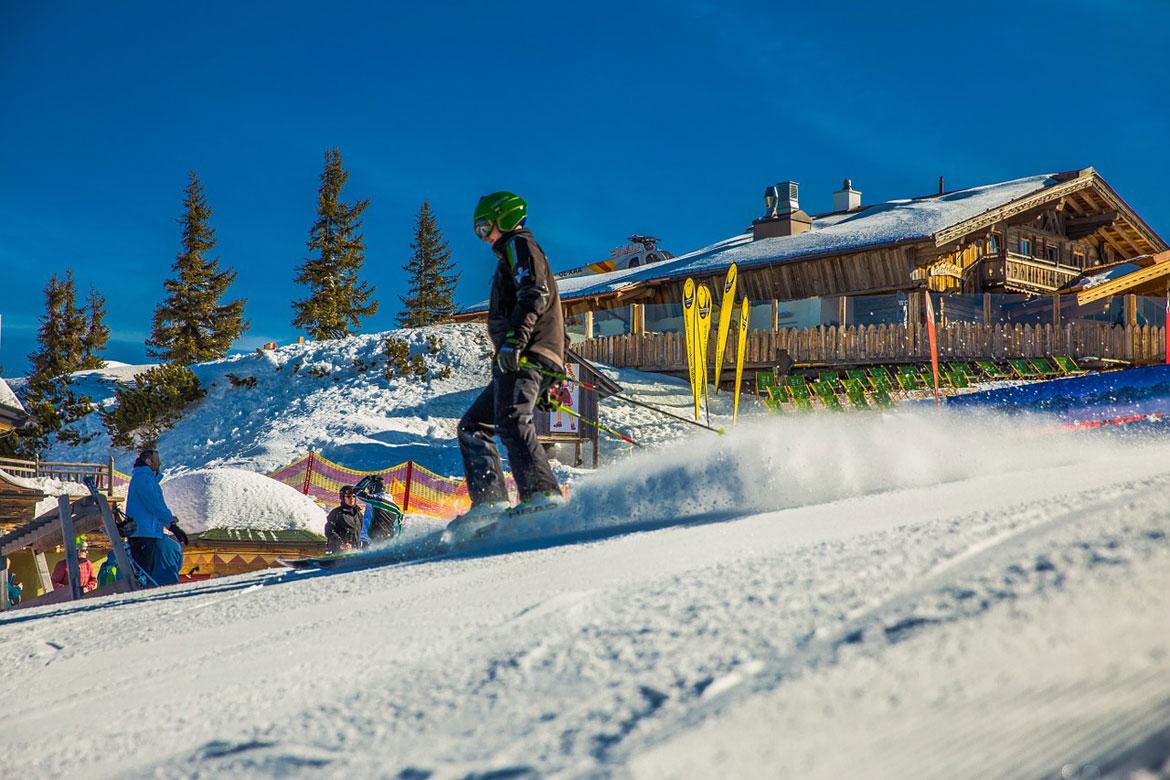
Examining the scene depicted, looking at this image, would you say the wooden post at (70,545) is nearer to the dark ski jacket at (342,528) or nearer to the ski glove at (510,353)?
the dark ski jacket at (342,528)

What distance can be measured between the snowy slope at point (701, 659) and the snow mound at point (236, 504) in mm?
10635

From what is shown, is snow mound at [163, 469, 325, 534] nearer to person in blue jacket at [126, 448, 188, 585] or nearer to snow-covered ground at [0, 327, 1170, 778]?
person in blue jacket at [126, 448, 188, 585]

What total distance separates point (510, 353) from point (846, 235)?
96.2 ft

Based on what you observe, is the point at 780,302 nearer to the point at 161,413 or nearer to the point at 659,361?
the point at 659,361

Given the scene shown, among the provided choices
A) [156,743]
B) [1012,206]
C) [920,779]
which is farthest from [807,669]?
[1012,206]

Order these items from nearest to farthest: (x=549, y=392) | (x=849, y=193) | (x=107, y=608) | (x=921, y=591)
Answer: (x=921, y=591)
(x=107, y=608)
(x=549, y=392)
(x=849, y=193)

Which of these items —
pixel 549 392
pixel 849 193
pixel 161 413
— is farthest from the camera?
pixel 849 193

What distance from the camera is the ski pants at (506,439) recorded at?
5062mm

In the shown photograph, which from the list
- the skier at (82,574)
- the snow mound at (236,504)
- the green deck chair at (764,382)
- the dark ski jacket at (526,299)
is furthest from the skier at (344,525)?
the green deck chair at (764,382)

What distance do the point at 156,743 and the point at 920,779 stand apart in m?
1.61

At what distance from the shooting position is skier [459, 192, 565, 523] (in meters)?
5.04

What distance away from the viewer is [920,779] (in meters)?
1.36

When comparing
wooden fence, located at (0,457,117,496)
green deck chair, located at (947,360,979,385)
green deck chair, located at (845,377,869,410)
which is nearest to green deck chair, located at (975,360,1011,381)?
green deck chair, located at (947,360,979,385)

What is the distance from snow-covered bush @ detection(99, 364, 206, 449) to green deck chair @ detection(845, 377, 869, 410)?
21465 mm
